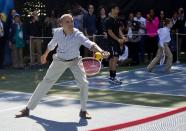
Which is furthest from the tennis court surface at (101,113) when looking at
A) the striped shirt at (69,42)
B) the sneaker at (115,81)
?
the striped shirt at (69,42)

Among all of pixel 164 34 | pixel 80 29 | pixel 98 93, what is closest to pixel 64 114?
pixel 98 93

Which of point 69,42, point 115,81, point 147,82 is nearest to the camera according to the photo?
point 69,42

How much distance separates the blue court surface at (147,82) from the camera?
13758mm

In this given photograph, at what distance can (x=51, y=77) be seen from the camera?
989 centimetres

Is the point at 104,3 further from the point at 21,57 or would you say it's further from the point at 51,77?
the point at 51,77

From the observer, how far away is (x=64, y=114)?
10.4 metres

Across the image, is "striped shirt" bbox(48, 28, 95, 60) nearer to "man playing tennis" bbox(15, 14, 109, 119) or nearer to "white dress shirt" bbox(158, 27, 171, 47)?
"man playing tennis" bbox(15, 14, 109, 119)

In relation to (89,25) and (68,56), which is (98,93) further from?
(89,25)

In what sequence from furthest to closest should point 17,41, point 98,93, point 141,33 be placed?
point 141,33
point 17,41
point 98,93

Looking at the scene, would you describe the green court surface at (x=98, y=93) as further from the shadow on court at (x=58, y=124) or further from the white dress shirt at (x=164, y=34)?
the shadow on court at (x=58, y=124)

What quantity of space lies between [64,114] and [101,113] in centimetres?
74

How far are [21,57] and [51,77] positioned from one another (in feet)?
33.8

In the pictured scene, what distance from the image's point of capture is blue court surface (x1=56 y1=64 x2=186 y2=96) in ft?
45.1

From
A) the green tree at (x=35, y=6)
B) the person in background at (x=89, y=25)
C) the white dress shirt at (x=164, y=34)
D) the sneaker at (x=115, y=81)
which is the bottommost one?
the sneaker at (x=115, y=81)
